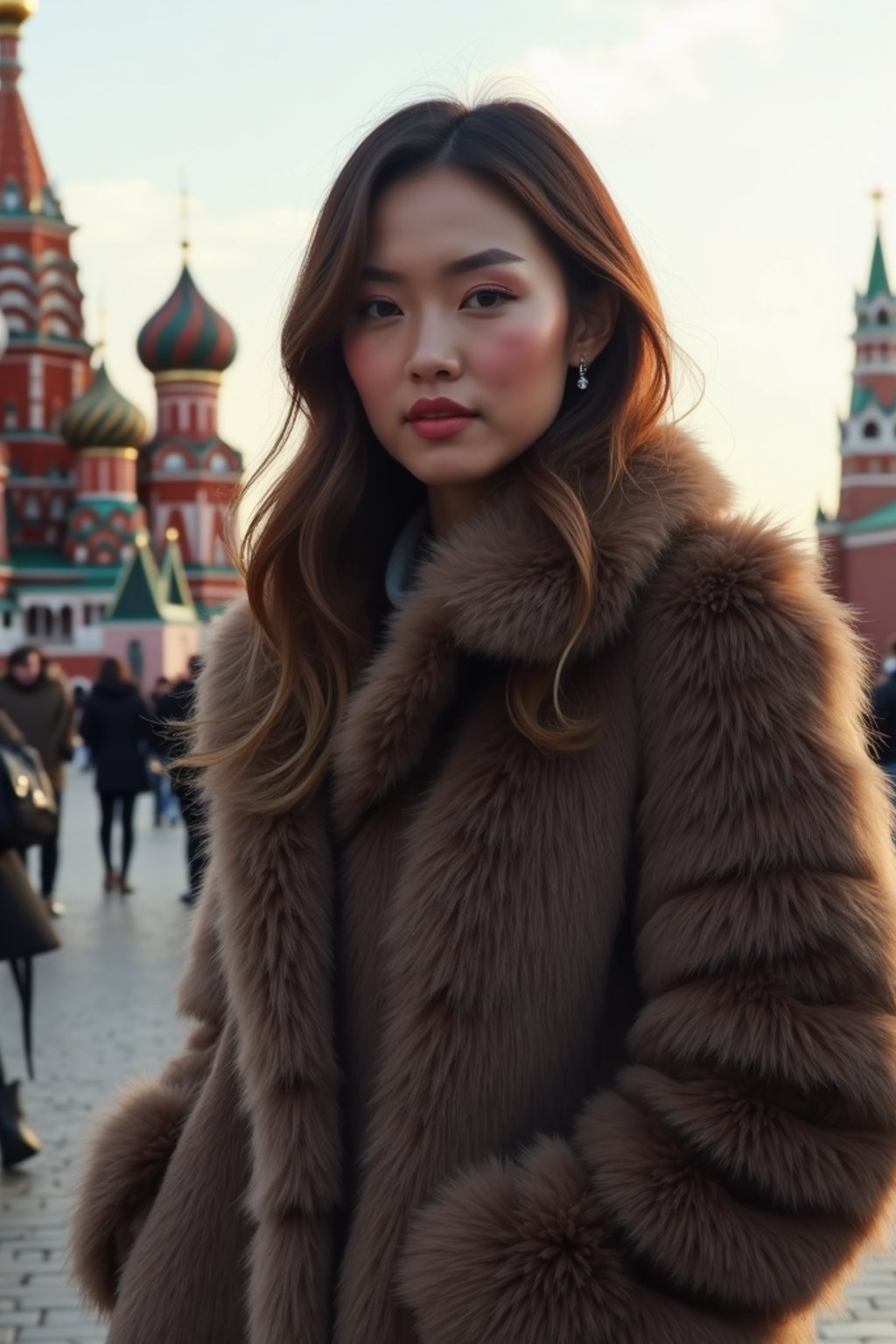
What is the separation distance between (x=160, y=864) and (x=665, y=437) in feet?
46.0

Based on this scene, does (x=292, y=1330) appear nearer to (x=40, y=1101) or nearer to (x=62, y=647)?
(x=40, y=1101)

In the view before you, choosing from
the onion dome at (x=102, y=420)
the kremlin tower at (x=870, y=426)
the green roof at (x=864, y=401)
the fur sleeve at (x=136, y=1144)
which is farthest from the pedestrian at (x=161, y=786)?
the green roof at (x=864, y=401)

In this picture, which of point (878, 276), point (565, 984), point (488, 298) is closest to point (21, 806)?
point (488, 298)

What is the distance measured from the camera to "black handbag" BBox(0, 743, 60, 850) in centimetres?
581

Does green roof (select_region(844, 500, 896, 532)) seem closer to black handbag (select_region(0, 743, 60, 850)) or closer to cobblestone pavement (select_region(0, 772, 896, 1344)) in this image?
cobblestone pavement (select_region(0, 772, 896, 1344))

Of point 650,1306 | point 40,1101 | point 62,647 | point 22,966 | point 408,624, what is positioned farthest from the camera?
point 62,647

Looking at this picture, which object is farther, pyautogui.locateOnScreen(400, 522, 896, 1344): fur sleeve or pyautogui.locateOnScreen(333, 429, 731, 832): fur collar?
pyautogui.locateOnScreen(333, 429, 731, 832): fur collar

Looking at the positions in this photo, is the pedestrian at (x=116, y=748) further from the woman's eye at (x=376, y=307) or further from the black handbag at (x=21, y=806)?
the woman's eye at (x=376, y=307)

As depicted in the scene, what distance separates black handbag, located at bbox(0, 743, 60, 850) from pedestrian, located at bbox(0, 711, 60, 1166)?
0.05 meters

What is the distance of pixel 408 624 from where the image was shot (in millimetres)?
1930

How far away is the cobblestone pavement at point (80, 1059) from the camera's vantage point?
4340mm

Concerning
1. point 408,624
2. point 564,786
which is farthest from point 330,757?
point 564,786

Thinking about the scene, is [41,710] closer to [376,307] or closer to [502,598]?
[376,307]

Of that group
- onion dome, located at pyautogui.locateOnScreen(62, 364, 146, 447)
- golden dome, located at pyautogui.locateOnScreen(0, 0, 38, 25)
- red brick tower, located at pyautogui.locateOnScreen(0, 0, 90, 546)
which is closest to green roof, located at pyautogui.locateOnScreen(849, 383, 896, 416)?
onion dome, located at pyautogui.locateOnScreen(62, 364, 146, 447)
